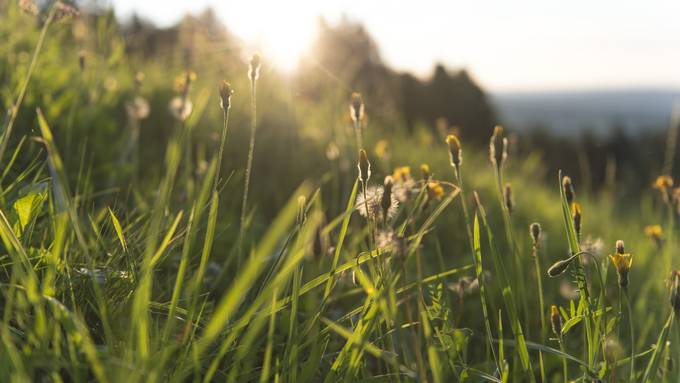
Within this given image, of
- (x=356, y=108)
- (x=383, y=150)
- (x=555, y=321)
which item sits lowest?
(x=555, y=321)

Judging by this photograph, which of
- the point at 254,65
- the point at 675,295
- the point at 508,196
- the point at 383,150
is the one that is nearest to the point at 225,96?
the point at 254,65

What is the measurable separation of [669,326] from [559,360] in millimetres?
846

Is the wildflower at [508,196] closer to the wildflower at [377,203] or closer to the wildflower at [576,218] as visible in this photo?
the wildflower at [576,218]

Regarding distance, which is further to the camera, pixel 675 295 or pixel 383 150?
pixel 383 150

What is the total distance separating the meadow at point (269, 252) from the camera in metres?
1.06

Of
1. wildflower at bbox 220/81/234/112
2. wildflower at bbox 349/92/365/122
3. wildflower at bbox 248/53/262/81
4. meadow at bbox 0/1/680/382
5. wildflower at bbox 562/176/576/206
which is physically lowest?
meadow at bbox 0/1/680/382

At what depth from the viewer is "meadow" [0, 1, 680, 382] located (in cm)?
106

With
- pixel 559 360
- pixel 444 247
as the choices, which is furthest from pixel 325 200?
pixel 559 360

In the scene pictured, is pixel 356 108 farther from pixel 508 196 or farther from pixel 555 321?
pixel 555 321

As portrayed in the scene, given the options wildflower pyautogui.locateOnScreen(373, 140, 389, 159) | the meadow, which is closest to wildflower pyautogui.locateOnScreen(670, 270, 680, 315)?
the meadow

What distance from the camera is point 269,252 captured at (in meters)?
1.36

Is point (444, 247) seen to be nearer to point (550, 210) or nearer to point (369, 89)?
point (550, 210)

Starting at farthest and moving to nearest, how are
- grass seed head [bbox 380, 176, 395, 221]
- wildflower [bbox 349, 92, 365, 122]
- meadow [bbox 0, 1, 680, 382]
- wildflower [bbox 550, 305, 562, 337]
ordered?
wildflower [bbox 349, 92, 365, 122] < wildflower [bbox 550, 305, 562, 337] < grass seed head [bbox 380, 176, 395, 221] < meadow [bbox 0, 1, 680, 382]

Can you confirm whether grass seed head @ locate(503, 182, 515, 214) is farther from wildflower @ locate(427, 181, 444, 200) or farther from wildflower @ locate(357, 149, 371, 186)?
wildflower @ locate(357, 149, 371, 186)
